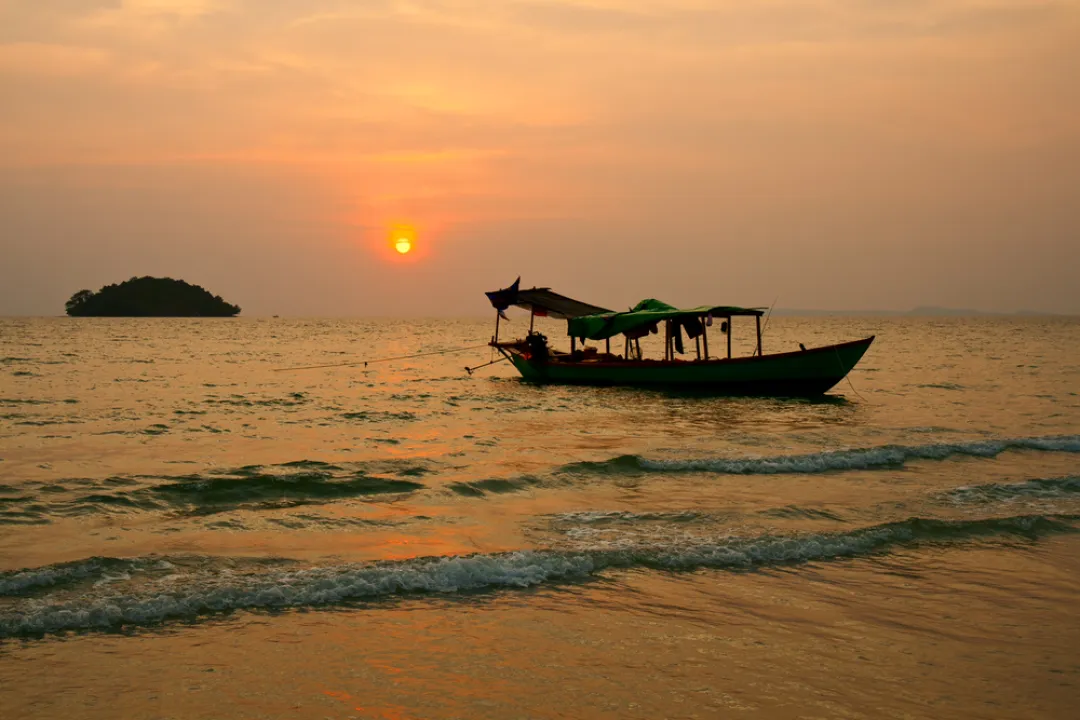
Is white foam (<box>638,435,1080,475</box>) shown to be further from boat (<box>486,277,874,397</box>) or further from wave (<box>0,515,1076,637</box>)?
boat (<box>486,277,874,397</box>)

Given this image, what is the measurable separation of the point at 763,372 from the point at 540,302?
10039mm

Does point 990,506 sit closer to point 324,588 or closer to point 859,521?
point 859,521

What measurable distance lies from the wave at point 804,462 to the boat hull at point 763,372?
32.8 feet

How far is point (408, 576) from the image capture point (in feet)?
28.0

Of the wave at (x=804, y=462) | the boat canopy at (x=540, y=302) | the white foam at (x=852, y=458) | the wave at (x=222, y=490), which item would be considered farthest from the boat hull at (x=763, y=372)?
the wave at (x=222, y=490)

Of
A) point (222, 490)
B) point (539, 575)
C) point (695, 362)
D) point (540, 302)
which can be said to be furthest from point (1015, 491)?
point (540, 302)

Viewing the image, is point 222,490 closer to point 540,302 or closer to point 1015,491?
point 1015,491

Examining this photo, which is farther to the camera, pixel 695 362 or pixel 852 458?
pixel 695 362

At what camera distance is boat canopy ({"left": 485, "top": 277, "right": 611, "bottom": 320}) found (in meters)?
34.9

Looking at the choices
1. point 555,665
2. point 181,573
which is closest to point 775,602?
point 555,665

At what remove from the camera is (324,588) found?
27.0 feet

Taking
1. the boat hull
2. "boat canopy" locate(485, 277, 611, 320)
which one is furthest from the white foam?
"boat canopy" locate(485, 277, 611, 320)

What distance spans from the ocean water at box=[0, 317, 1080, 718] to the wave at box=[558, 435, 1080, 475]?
75 mm

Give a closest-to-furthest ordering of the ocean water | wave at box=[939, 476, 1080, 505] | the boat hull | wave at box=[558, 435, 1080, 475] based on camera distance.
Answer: the ocean water
wave at box=[939, 476, 1080, 505]
wave at box=[558, 435, 1080, 475]
the boat hull
